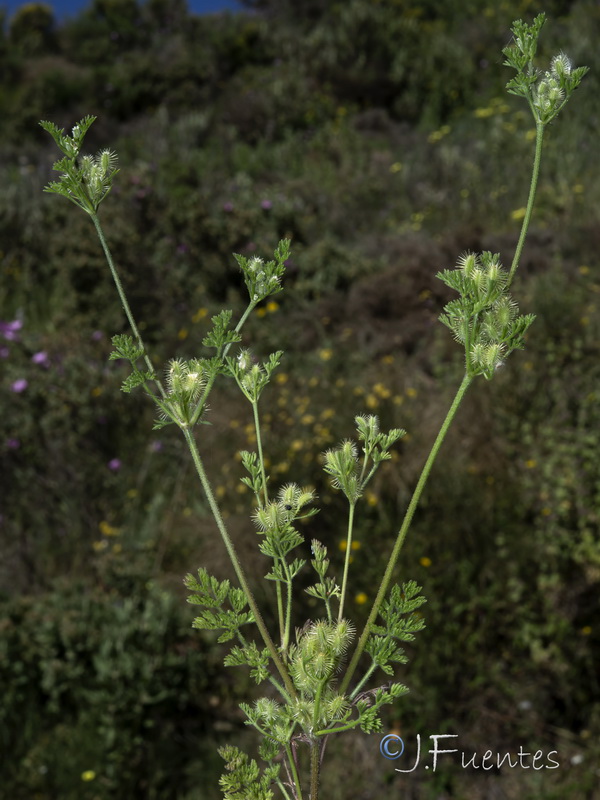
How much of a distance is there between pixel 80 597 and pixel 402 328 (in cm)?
251

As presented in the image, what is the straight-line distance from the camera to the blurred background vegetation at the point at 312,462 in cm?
287

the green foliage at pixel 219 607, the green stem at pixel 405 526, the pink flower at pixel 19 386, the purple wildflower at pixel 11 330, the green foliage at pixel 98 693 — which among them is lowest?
the green foliage at pixel 98 693

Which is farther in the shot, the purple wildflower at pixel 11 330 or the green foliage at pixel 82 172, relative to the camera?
the purple wildflower at pixel 11 330

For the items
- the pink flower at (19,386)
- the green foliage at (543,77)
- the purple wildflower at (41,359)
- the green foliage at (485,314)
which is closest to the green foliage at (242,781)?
the green foliage at (485,314)

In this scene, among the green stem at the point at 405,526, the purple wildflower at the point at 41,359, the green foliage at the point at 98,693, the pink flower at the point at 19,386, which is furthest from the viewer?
the purple wildflower at the point at 41,359

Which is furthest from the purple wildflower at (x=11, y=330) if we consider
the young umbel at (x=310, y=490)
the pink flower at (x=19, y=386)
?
the young umbel at (x=310, y=490)

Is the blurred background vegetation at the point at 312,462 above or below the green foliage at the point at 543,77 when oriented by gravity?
below

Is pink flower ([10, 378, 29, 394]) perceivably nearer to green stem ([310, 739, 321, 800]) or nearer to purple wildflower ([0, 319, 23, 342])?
purple wildflower ([0, 319, 23, 342])

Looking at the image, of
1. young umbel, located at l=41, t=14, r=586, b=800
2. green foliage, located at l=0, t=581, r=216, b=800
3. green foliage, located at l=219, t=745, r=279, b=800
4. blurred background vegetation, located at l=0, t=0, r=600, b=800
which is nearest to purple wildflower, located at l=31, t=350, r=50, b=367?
A: blurred background vegetation, located at l=0, t=0, r=600, b=800

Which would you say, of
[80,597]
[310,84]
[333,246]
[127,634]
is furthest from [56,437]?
[310,84]

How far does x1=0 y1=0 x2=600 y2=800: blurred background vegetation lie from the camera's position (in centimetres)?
287

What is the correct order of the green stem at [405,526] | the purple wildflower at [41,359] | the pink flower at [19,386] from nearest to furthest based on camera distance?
the green stem at [405,526] < the pink flower at [19,386] < the purple wildflower at [41,359]

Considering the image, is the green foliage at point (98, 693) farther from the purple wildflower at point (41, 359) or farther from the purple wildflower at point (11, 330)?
the purple wildflower at point (11, 330)

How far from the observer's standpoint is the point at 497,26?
1137cm
